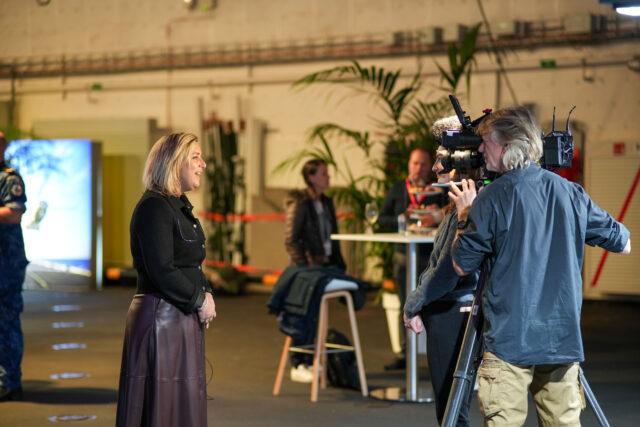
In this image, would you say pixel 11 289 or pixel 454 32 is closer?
pixel 11 289

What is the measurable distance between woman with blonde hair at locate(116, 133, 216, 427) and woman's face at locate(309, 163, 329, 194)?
2.51 m

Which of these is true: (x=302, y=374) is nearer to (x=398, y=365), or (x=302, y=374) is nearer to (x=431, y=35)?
(x=398, y=365)

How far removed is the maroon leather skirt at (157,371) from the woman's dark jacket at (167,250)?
64 mm

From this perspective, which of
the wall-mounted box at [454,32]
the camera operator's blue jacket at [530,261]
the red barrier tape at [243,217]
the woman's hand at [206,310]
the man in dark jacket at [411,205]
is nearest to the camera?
the camera operator's blue jacket at [530,261]

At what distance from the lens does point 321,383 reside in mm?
5590

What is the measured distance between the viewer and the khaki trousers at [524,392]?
2648 mm

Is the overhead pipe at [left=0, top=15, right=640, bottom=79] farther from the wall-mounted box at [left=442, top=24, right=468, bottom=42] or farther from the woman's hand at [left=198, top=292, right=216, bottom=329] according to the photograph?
the woman's hand at [left=198, top=292, right=216, bottom=329]

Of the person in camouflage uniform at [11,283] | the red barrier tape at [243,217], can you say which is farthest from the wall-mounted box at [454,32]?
the person in camouflage uniform at [11,283]

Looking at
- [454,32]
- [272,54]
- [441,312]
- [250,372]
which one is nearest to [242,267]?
[272,54]

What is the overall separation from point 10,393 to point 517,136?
3640 mm

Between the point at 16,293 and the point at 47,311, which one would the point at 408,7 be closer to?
the point at 47,311

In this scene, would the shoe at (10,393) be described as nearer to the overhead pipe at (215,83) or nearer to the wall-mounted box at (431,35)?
the overhead pipe at (215,83)

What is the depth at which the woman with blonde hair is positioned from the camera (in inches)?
126

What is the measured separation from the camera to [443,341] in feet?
10.4
